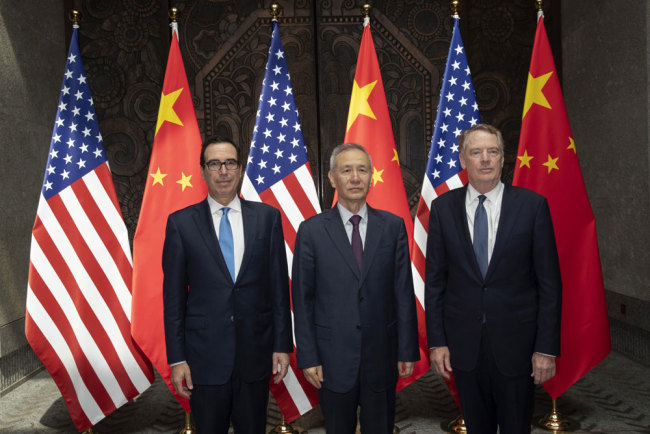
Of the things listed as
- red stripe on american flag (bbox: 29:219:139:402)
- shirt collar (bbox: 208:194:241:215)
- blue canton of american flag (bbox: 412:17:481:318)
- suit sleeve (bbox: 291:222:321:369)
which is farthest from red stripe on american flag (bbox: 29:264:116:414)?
blue canton of american flag (bbox: 412:17:481:318)

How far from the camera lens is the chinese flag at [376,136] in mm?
3268

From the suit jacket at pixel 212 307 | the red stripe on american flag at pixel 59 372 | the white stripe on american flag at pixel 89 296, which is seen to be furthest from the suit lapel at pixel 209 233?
the red stripe on american flag at pixel 59 372

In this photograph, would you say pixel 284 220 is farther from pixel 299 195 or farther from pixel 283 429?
pixel 283 429

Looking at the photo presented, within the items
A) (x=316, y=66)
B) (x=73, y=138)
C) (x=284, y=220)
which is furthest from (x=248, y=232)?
(x=316, y=66)

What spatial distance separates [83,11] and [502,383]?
5053 mm

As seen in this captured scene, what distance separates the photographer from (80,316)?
10.3ft

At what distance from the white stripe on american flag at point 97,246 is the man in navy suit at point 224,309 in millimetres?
1237

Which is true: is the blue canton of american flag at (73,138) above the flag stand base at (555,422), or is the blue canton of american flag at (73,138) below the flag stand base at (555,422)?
above

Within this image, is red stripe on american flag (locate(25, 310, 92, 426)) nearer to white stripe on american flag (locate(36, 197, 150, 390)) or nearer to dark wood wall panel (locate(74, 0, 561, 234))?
white stripe on american flag (locate(36, 197, 150, 390))

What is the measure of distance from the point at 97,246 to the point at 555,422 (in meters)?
3.14

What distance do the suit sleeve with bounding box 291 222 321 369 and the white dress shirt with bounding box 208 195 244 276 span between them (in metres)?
0.28

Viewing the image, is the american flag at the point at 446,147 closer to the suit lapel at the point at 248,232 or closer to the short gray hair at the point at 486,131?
the short gray hair at the point at 486,131

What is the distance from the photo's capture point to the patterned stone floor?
3.21 meters

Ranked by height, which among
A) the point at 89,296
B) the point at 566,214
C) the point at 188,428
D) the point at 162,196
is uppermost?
the point at 162,196
